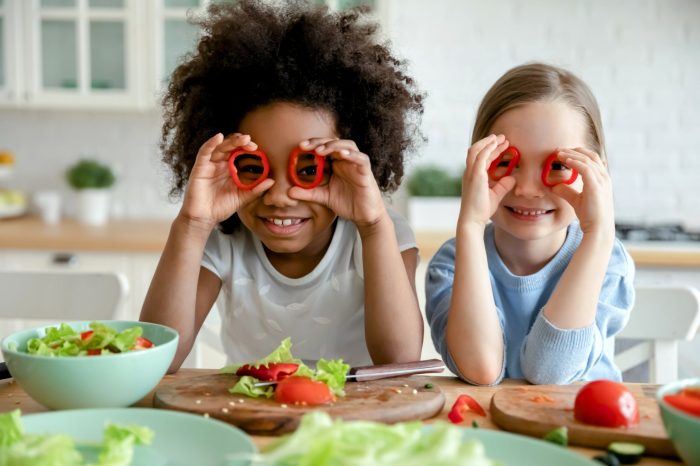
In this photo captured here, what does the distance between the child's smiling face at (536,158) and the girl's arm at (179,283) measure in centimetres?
56

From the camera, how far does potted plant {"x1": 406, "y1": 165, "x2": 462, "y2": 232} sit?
3277mm

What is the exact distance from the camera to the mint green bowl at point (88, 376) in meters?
0.98

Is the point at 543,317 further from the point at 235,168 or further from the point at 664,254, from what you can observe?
the point at 664,254

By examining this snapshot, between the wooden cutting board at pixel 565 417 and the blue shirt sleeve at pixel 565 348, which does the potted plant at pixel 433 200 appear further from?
the wooden cutting board at pixel 565 417

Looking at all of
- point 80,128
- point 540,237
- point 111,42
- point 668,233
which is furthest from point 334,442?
point 80,128

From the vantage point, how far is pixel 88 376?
0.98m

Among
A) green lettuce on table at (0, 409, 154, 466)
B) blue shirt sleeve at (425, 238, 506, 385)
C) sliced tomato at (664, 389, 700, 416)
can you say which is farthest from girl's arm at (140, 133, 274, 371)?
sliced tomato at (664, 389, 700, 416)

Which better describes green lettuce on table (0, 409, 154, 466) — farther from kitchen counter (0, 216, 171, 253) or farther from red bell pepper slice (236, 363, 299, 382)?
kitchen counter (0, 216, 171, 253)

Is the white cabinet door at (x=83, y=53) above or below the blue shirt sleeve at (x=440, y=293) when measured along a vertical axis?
above

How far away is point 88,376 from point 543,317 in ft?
2.28

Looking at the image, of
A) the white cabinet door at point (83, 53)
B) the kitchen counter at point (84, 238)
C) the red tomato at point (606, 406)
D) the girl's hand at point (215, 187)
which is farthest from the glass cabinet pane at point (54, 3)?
the red tomato at point (606, 406)

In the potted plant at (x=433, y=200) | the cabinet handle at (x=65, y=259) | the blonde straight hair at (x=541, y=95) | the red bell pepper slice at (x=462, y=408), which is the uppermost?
the blonde straight hair at (x=541, y=95)

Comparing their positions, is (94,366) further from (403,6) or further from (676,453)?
(403,6)

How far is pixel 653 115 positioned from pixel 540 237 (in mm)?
2296
